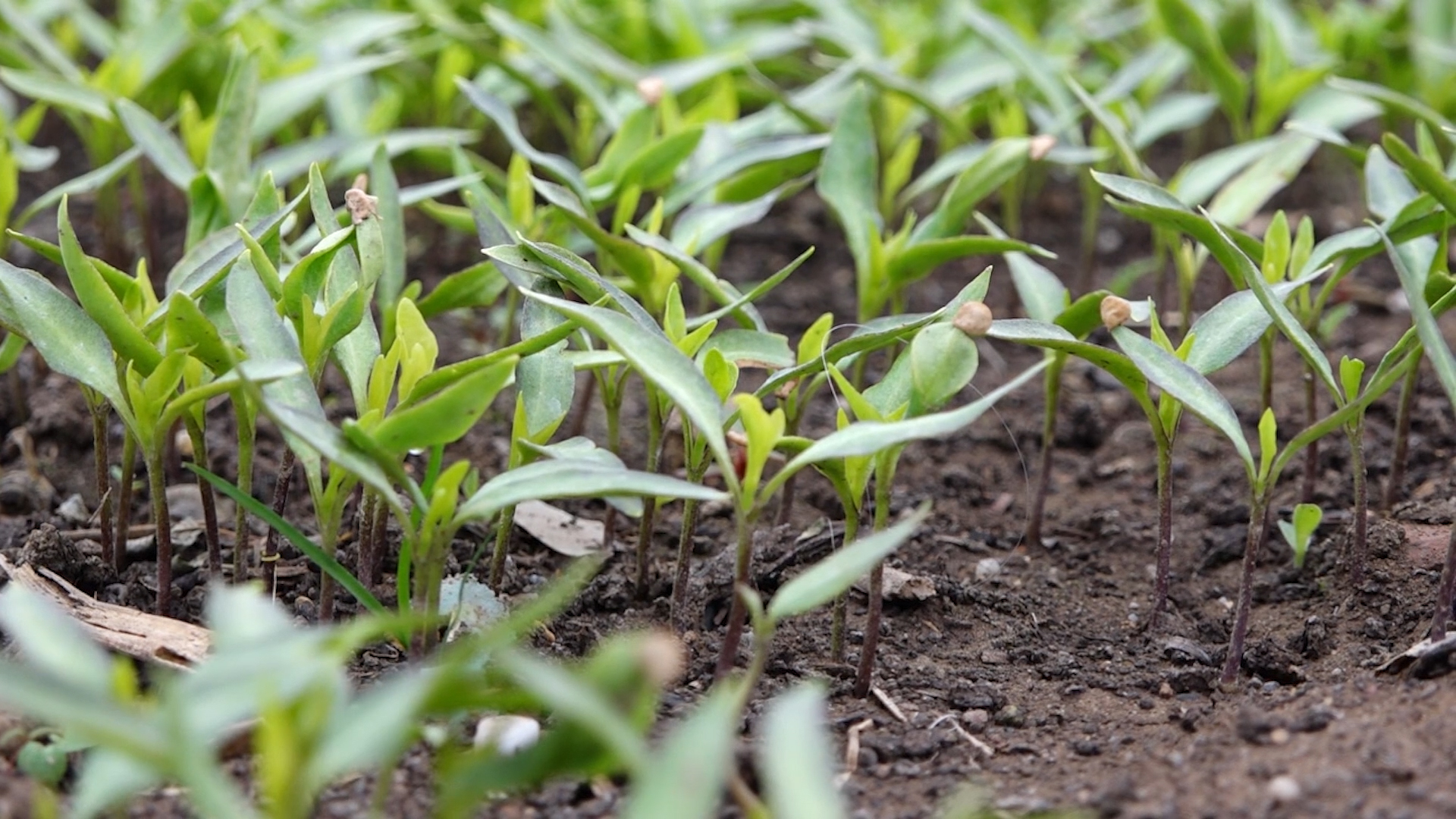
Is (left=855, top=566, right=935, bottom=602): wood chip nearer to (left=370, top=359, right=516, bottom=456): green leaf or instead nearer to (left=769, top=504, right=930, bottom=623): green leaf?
(left=769, top=504, right=930, bottom=623): green leaf

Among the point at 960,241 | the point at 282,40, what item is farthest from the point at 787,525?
the point at 282,40

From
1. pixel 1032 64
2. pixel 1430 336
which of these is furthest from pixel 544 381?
pixel 1032 64

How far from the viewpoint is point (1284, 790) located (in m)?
1.37

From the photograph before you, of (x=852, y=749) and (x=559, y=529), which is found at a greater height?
(x=559, y=529)

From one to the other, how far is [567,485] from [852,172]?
102 centimetres

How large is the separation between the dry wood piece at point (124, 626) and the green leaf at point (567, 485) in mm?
413

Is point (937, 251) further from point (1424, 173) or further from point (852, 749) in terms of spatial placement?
point (852, 749)

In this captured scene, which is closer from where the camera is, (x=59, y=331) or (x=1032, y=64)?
(x=59, y=331)

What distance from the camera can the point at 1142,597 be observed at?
6.86ft

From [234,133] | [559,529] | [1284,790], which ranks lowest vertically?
[1284,790]

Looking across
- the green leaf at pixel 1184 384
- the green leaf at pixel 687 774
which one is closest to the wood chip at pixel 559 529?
the green leaf at pixel 1184 384

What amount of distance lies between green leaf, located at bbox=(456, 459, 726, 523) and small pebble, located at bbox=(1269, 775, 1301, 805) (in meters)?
0.57

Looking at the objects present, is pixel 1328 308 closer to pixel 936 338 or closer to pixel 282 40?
pixel 936 338

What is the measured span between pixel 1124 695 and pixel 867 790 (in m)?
0.41
